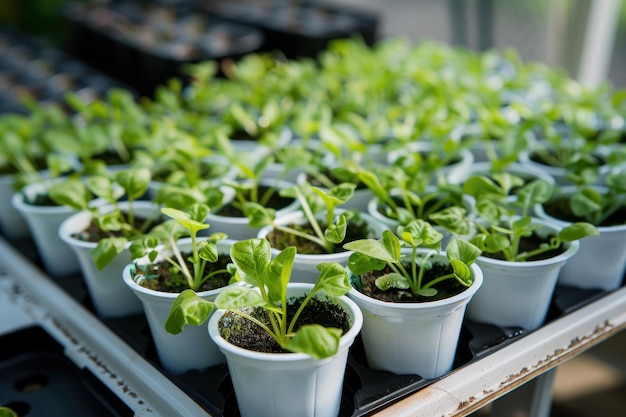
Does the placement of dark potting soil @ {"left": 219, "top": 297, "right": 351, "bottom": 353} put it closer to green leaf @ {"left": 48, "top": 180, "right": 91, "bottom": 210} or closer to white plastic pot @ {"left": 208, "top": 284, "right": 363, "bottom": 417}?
white plastic pot @ {"left": 208, "top": 284, "right": 363, "bottom": 417}

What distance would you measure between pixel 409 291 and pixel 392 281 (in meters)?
0.03

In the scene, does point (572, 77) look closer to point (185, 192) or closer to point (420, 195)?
point (420, 195)

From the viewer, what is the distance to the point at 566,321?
0.83 meters

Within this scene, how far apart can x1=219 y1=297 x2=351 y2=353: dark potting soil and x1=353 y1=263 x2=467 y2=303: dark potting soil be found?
7 centimetres

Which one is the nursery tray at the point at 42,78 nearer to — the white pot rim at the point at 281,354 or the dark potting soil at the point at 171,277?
the dark potting soil at the point at 171,277

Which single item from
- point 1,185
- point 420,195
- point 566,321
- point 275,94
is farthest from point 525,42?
point 1,185

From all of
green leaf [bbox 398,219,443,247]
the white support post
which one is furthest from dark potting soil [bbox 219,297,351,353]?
the white support post

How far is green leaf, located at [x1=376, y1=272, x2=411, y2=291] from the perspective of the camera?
28.9 inches

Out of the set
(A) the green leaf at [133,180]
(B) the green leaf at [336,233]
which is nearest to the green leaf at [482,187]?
(B) the green leaf at [336,233]

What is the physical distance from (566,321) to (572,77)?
1335mm

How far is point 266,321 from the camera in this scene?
2.29 feet

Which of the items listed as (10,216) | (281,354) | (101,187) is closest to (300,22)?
(10,216)

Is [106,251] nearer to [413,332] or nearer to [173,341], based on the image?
[173,341]

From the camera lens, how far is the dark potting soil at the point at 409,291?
0.74m
